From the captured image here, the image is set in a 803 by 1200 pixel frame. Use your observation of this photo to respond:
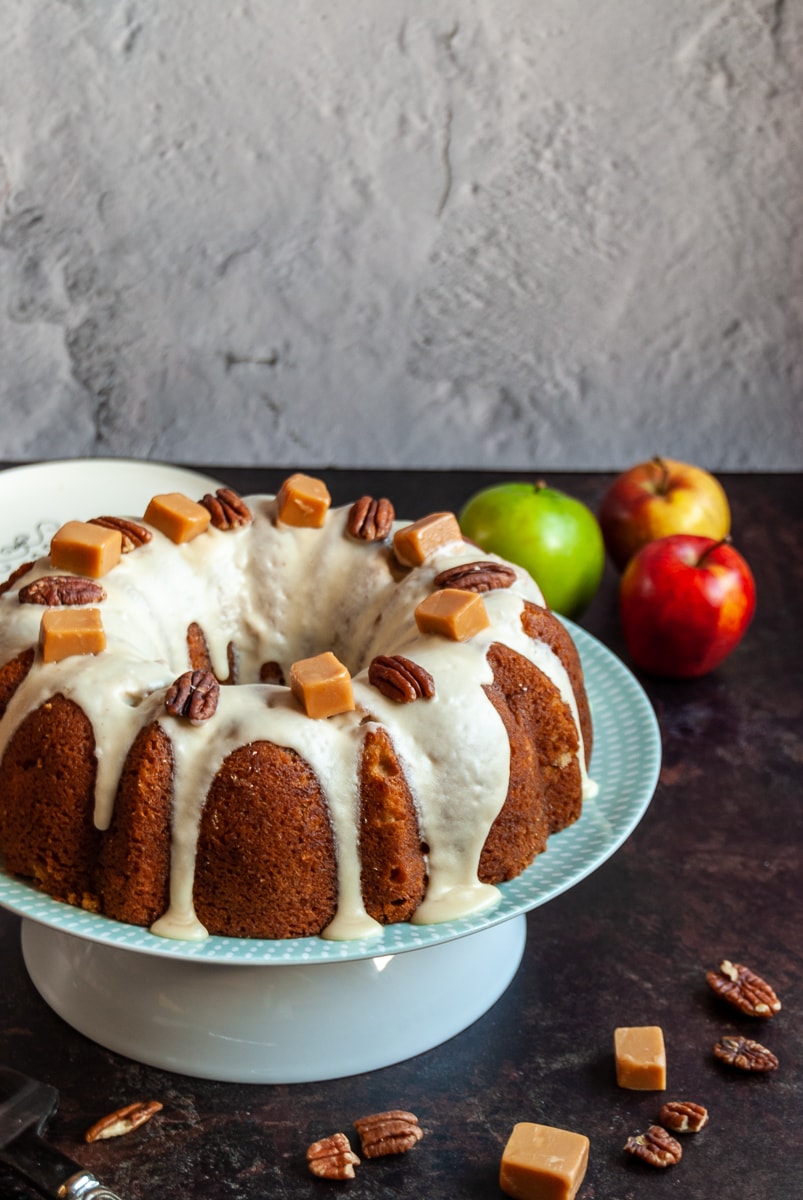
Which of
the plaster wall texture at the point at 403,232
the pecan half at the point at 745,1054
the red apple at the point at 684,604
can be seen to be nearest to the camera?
the pecan half at the point at 745,1054

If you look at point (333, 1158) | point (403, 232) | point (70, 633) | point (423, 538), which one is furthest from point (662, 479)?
point (333, 1158)

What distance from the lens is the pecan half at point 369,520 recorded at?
1.40 metres

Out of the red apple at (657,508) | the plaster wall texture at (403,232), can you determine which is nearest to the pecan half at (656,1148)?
the red apple at (657,508)

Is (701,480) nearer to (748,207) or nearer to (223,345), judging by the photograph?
(748,207)

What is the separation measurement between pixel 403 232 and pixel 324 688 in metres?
1.39

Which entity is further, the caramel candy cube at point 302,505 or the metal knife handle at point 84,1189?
the caramel candy cube at point 302,505

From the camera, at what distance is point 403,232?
7.55 feet

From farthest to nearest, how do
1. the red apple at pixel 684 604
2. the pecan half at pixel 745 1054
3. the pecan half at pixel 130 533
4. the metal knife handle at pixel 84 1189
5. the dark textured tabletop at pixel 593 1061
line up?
the red apple at pixel 684 604 → the pecan half at pixel 130 533 → the pecan half at pixel 745 1054 → the dark textured tabletop at pixel 593 1061 → the metal knife handle at pixel 84 1189

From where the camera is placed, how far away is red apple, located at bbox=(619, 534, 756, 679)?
1.74 m

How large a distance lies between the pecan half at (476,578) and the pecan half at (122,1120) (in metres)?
0.53

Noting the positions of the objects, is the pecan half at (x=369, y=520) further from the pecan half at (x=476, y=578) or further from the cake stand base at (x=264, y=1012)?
the cake stand base at (x=264, y=1012)

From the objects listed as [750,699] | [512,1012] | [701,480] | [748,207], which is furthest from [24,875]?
[748,207]

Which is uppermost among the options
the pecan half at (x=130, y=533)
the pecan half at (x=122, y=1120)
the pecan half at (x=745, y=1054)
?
the pecan half at (x=130, y=533)

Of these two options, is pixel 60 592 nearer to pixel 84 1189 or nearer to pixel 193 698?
pixel 193 698
